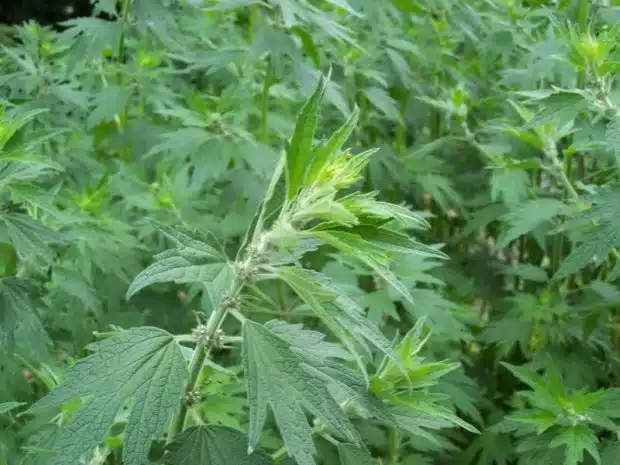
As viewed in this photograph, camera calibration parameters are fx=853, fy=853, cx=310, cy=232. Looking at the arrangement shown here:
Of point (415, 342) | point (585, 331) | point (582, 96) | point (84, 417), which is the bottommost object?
point (585, 331)

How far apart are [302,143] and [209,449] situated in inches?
14.3

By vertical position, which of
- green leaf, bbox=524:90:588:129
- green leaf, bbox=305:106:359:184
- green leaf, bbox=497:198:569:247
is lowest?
green leaf, bbox=497:198:569:247

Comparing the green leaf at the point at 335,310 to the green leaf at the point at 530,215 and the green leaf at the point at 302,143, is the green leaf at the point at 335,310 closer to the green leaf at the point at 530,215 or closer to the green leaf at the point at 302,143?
the green leaf at the point at 302,143

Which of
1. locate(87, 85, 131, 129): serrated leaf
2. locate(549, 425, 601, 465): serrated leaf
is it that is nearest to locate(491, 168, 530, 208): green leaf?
locate(549, 425, 601, 465): serrated leaf

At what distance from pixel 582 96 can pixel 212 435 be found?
82 centimetres

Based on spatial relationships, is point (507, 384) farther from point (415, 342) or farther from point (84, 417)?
point (84, 417)

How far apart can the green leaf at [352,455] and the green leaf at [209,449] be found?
12 cm

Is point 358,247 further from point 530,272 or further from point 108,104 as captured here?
point 108,104

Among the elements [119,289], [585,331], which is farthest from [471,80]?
[119,289]

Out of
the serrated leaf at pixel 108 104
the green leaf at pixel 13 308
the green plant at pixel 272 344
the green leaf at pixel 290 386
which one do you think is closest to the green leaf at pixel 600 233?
the green plant at pixel 272 344

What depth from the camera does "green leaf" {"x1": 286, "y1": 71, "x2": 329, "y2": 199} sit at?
937 millimetres

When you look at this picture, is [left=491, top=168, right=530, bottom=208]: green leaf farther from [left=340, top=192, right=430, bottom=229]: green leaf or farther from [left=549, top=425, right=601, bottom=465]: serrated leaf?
[left=340, top=192, right=430, bottom=229]: green leaf

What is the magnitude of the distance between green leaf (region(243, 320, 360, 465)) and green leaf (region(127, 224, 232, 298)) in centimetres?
8

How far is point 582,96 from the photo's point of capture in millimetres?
1386
